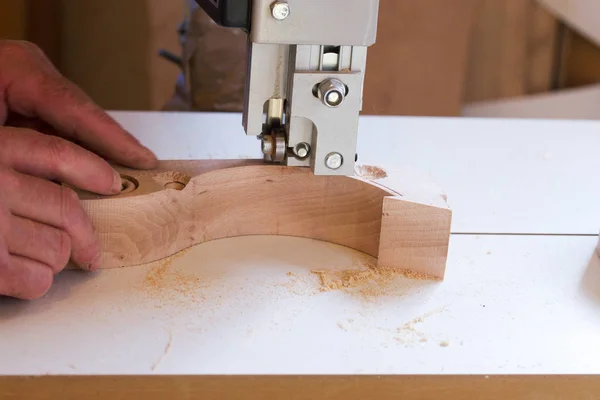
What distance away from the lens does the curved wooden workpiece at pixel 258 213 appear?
0.95 metres

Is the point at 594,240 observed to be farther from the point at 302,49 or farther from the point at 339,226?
the point at 302,49

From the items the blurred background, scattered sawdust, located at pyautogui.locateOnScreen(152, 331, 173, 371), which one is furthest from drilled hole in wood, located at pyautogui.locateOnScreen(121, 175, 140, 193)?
the blurred background

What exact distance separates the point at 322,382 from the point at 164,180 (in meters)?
0.37

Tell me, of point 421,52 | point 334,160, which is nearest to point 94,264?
point 334,160

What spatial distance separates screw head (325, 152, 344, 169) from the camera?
0.93 m

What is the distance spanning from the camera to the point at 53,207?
33.6 inches

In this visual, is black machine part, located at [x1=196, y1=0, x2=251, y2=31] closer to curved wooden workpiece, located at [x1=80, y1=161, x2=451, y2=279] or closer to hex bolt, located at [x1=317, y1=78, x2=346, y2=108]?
hex bolt, located at [x1=317, y1=78, x2=346, y2=108]

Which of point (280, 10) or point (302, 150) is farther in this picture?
point (302, 150)

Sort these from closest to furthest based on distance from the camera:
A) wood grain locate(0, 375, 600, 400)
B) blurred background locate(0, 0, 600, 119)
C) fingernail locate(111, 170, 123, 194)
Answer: wood grain locate(0, 375, 600, 400), fingernail locate(111, 170, 123, 194), blurred background locate(0, 0, 600, 119)

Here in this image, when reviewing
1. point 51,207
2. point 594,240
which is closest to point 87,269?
point 51,207

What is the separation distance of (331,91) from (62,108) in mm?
368

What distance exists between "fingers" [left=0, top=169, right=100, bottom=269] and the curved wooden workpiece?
32 millimetres

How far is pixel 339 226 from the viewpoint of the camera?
1.03 m

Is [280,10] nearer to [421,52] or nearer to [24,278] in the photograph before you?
Answer: [24,278]
